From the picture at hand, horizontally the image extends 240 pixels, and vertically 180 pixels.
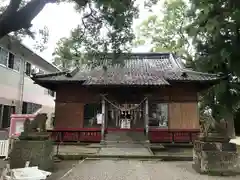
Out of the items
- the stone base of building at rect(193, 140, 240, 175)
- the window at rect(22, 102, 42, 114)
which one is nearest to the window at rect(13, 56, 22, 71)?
the window at rect(22, 102, 42, 114)

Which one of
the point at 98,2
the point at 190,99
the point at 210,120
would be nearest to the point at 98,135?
the point at 190,99

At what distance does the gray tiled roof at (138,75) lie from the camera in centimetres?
1437

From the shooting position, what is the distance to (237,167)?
7.96m

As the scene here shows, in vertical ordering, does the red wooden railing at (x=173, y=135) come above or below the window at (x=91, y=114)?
below

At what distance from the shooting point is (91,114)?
15.7 metres

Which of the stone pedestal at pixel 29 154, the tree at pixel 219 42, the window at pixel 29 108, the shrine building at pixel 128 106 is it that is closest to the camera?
the stone pedestal at pixel 29 154

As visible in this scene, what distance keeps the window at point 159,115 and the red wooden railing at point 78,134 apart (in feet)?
10.6

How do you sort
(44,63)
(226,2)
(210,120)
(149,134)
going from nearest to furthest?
(210,120), (226,2), (149,134), (44,63)

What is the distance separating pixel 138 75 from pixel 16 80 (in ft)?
26.9

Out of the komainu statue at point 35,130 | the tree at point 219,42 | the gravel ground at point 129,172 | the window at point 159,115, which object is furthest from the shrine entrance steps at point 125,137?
the komainu statue at point 35,130

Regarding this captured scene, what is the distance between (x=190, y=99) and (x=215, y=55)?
4507 millimetres

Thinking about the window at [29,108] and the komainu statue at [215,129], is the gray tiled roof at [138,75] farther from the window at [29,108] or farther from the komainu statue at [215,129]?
the komainu statue at [215,129]

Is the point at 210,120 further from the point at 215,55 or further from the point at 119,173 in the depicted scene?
the point at 215,55

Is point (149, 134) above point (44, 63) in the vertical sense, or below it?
below
